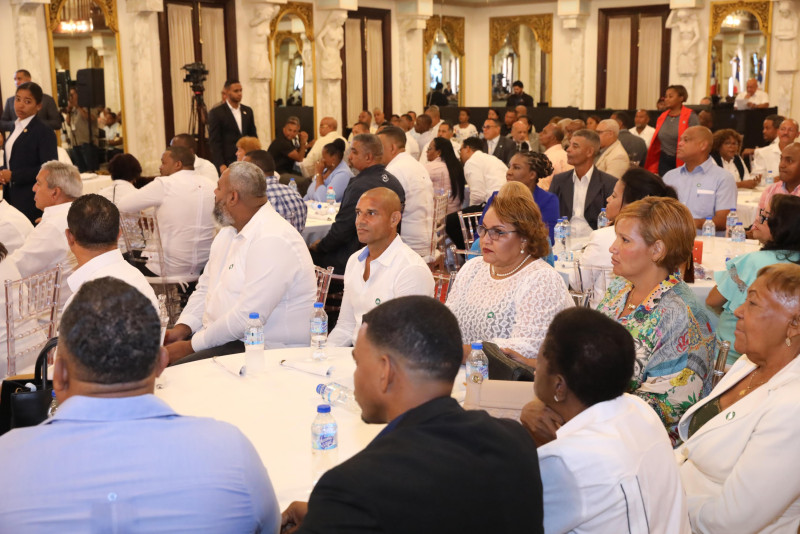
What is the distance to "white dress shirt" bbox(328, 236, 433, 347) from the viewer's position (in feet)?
12.8

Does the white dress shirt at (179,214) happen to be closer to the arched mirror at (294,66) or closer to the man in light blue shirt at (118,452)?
the man in light blue shirt at (118,452)

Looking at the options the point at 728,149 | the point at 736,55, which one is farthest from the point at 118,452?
the point at 736,55

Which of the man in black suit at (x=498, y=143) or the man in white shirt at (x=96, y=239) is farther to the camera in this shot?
the man in black suit at (x=498, y=143)

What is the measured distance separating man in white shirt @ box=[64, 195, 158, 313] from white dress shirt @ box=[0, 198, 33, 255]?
1955 millimetres

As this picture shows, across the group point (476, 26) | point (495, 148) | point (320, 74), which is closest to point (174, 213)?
point (495, 148)

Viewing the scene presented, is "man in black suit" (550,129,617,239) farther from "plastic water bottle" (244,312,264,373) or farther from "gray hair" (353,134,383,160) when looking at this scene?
"plastic water bottle" (244,312,264,373)

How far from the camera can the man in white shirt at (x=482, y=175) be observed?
8688 mm

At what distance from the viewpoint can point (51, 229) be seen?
504cm

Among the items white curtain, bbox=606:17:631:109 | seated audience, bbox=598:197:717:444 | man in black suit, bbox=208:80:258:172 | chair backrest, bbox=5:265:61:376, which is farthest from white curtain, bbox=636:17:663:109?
chair backrest, bbox=5:265:61:376

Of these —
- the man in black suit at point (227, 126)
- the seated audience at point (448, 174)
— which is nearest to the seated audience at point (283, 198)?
the seated audience at point (448, 174)

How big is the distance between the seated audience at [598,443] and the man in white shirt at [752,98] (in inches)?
586

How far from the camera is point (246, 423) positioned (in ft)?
8.99

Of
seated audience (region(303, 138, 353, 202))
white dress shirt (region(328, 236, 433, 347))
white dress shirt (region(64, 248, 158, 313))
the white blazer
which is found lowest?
the white blazer

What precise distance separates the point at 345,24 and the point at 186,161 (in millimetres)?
10748
